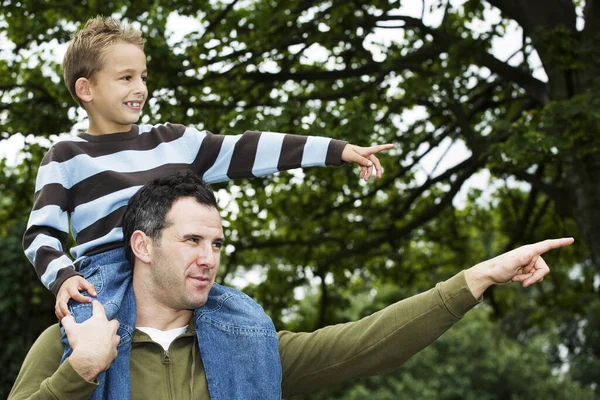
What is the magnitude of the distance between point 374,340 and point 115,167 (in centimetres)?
102

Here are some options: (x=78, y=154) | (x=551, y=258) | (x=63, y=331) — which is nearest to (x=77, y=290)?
(x=63, y=331)

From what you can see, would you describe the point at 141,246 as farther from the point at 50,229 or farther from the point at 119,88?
the point at 119,88

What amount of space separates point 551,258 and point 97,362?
9334 millimetres

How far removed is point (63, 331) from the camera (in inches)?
108

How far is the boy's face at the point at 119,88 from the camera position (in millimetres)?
3158

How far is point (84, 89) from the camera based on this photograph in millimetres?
3221

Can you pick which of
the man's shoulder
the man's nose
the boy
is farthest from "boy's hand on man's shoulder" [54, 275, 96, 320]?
the man's nose

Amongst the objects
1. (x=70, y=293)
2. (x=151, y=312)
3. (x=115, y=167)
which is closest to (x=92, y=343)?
(x=70, y=293)

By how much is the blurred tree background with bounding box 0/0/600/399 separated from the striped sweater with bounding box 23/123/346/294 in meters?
3.76

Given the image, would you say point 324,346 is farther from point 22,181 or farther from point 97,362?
point 22,181

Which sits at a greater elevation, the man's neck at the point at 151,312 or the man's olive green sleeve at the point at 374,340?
the man's neck at the point at 151,312

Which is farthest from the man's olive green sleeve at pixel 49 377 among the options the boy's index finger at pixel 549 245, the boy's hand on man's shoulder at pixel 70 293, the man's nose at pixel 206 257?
the boy's index finger at pixel 549 245

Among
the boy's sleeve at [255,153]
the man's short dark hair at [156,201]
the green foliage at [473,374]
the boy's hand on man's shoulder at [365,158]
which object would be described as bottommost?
the green foliage at [473,374]

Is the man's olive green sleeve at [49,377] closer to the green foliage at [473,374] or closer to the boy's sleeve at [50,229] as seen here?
the boy's sleeve at [50,229]
